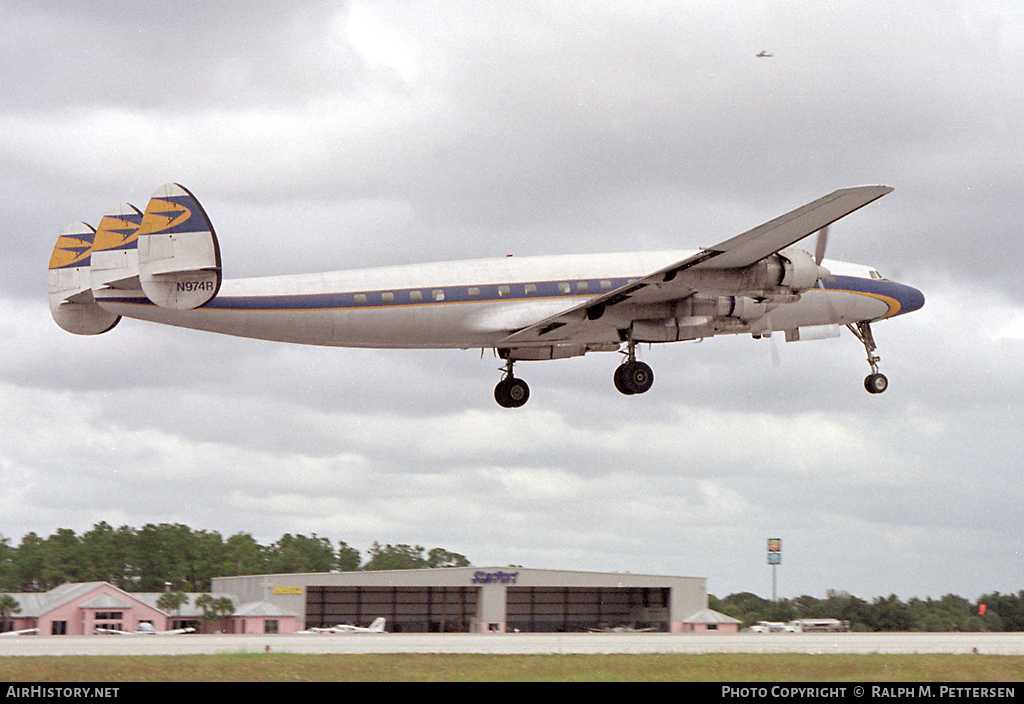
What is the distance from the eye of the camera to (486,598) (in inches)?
2559

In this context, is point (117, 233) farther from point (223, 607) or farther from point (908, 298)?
point (223, 607)

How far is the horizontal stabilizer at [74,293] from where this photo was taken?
32.5m

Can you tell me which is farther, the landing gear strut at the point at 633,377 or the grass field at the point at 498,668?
the landing gear strut at the point at 633,377

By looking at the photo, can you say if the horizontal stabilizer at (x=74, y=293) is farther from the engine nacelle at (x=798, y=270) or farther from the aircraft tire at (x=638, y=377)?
the engine nacelle at (x=798, y=270)

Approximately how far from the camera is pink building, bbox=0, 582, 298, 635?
55.4 m

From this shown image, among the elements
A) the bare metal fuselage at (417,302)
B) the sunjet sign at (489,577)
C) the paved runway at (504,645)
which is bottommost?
the paved runway at (504,645)

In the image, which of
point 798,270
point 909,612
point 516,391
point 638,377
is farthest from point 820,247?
point 909,612

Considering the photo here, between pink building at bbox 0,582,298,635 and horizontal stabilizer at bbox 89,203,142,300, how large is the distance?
993 inches

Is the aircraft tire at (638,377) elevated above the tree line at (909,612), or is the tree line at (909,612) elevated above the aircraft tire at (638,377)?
the aircraft tire at (638,377)

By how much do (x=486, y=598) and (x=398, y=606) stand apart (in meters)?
6.03

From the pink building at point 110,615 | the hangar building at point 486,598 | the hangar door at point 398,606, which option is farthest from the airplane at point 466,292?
the hangar door at point 398,606

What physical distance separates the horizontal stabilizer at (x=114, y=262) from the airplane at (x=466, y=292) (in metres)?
0.03

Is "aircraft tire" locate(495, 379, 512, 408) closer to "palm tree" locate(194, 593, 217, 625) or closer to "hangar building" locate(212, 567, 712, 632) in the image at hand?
"hangar building" locate(212, 567, 712, 632)

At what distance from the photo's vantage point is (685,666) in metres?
29.9
